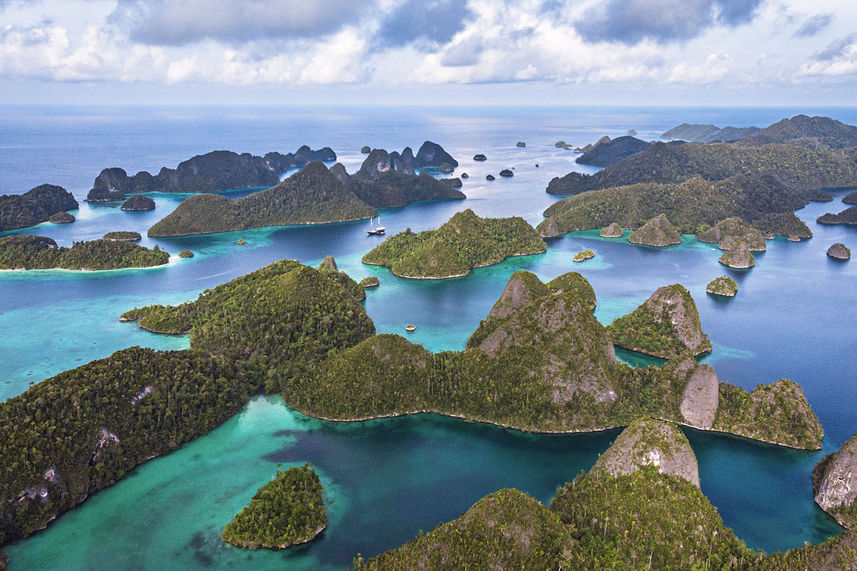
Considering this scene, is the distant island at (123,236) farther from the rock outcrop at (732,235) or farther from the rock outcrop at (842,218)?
the rock outcrop at (842,218)

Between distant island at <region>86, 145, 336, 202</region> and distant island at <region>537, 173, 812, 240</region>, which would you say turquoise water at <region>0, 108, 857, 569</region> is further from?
distant island at <region>86, 145, 336, 202</region>

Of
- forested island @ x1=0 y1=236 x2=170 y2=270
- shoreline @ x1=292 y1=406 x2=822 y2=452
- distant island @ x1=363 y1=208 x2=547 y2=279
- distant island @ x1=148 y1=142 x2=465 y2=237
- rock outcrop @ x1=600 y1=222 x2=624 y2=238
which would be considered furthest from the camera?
distant island @ x1=148 y1=142 x2=465 y2=237

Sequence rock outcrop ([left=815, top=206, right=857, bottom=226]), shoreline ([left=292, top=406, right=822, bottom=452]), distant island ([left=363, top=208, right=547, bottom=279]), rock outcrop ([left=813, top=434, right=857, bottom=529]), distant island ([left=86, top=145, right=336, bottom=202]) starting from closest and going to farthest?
rock outcrop ([left=813, top=434, right=857, bottom=529]), shoreline ([left=292, top=406, right=822, bottom=452]), distant island ([left=363, top=208, right=547, bottom=279]), rock outcrop ([left=815, top=206, right=857, bottom=226]), distant island ([left=86, top=145, right=336, bottom=202])

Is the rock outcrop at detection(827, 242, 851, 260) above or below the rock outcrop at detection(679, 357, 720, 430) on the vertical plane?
below

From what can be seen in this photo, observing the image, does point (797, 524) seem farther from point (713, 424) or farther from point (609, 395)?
point (609, 395)

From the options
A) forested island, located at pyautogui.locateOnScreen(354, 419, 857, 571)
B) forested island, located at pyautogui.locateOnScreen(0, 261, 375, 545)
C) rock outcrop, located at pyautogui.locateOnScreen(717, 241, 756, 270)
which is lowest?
rock outcrop, located at pyautogui.locateOnScreen(717, 241, 756, 270)

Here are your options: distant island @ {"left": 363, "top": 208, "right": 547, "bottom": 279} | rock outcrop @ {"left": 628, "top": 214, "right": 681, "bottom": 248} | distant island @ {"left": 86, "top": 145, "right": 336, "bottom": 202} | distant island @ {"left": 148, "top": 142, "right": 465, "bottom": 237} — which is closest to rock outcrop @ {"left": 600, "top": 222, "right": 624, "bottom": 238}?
rock outcrop @ {"left": 628, "top": 214, "right": 681, "bottom": 248}

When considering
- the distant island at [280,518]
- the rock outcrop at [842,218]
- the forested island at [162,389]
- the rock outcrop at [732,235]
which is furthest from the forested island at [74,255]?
the rock outcrop at [842,218]
